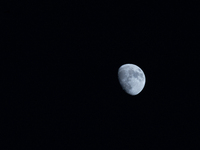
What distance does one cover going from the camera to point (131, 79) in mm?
3381

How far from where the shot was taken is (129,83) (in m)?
3.37

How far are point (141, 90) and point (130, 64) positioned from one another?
69 centimetres

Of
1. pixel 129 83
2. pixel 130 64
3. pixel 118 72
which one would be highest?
pixel 130 64

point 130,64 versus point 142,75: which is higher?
point 130,64

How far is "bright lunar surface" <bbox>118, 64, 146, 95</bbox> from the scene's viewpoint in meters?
3.38

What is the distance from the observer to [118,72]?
3598mm

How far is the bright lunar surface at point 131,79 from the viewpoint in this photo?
3.38 metres

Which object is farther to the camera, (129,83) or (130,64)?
(130,64)

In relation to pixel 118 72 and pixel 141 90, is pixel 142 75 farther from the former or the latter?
pixel 118 72

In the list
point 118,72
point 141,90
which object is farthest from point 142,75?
point 118,72

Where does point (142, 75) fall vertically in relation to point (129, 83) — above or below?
above

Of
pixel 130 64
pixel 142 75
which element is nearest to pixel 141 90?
pixel 142 75

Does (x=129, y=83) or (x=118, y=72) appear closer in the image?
(x=129, y=83)

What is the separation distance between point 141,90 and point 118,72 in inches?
27.9
